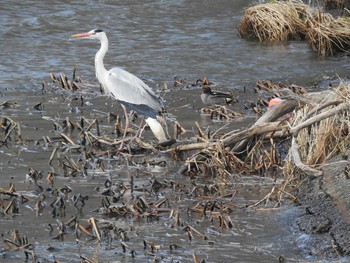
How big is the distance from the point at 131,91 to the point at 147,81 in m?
3.88

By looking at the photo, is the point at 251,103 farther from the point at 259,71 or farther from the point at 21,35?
the point at 21,35

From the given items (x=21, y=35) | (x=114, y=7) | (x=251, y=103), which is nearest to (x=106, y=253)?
(x=251, y=103)

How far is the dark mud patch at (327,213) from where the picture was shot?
6824 millimetres

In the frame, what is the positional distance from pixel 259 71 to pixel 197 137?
641 centimetres

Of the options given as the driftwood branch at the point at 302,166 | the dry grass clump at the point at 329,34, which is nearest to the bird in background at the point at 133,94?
the driftwood branch at the point at 302,166

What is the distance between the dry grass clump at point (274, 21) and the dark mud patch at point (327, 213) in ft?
31.4

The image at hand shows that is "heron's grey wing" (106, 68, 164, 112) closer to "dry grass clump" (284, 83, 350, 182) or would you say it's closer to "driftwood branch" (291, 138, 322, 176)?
"dry grass clump" (284, 83, 350, 182)

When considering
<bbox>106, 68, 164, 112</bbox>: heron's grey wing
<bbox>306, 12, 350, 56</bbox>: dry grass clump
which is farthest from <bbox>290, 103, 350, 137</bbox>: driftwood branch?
<bbox>306, 12, 350, 56</bbox>: dry grass clump

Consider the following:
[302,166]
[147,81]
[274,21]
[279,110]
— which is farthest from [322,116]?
[274,21]

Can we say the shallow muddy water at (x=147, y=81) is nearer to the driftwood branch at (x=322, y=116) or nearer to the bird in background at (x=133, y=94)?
the bird in background at (x=133, y=94)

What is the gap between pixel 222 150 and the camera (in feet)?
30.3

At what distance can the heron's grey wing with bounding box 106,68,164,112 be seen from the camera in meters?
11.1

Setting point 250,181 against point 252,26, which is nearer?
point 250,181

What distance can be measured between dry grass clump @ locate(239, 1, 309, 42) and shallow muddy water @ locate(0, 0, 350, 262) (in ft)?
0.88
